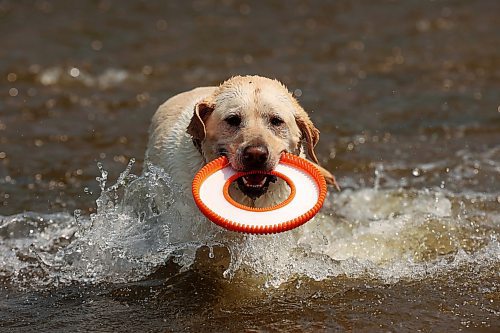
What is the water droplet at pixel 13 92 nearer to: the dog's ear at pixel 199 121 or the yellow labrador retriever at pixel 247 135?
the yellow labrador retriever at pixel 247 135

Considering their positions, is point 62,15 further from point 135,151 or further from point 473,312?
point 473,312

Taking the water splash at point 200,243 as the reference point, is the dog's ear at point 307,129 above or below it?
above

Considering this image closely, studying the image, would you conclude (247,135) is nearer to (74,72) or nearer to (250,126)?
(250,126)

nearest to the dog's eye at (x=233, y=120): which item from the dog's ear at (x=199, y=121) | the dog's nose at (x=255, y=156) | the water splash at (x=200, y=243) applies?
the dog's ear at (x=199, y=121)

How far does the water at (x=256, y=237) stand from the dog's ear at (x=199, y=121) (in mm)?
539

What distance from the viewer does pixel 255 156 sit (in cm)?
510

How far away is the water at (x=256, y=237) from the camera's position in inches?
216

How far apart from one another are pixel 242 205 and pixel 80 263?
5.02ft

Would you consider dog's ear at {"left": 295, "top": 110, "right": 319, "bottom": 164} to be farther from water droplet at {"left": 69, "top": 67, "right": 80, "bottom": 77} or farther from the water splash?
water droplet at {"left": 69, "top": 67, "right": 80, "bottom": 77}

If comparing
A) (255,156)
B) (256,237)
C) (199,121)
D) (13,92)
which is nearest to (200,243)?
(256,237)

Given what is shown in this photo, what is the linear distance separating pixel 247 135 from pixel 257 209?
50 cm

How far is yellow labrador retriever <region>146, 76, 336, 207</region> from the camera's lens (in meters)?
5.22

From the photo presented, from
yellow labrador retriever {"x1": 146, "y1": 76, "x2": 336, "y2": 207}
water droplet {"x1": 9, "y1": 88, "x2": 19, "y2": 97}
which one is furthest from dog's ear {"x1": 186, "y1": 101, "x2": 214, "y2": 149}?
water droplet {"x1": 9, "y1": 88, "x2": 19, "y2": 97}

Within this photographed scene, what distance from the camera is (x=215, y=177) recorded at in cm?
530
